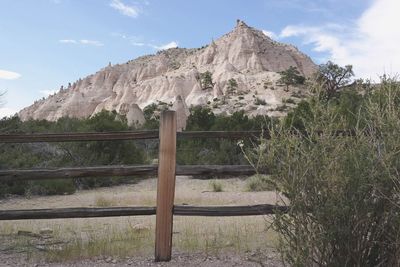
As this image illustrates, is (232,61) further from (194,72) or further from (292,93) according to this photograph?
(292,93)

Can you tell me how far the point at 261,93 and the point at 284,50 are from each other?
29.1m

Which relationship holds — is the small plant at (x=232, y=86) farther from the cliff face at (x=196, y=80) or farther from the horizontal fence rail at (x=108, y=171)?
the horizontal fence rail at (x=108, y=171)

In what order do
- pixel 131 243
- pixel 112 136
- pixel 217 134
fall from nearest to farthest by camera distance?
1. pixel 112 136
2. pixel 217 134
3. pixel 131 243

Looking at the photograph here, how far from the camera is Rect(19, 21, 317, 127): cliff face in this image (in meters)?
65.1

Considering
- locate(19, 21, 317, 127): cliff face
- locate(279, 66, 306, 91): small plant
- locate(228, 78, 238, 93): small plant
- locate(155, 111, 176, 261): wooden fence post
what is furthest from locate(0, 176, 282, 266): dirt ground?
locate(228, 78, 238, 93): small plant

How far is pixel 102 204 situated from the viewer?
32.6 ft

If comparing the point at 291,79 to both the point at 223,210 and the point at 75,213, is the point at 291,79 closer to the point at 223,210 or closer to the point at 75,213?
the point at 223,210

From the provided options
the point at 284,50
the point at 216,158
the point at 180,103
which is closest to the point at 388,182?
the point at 216,158

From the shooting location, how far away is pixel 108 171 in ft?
16.9

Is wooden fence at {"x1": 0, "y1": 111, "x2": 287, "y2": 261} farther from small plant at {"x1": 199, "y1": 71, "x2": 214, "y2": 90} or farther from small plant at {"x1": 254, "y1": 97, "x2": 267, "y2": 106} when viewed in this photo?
small plant at {"x1": 199, "y1": 71, "x2": 214, "y2": 90}

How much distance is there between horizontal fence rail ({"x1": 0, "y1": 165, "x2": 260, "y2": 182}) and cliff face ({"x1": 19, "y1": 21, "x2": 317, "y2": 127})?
4821 centimetres

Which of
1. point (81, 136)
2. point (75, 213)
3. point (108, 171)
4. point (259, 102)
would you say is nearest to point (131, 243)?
point (75, 213)

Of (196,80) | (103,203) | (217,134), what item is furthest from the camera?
(196,80)

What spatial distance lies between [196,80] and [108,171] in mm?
69488
